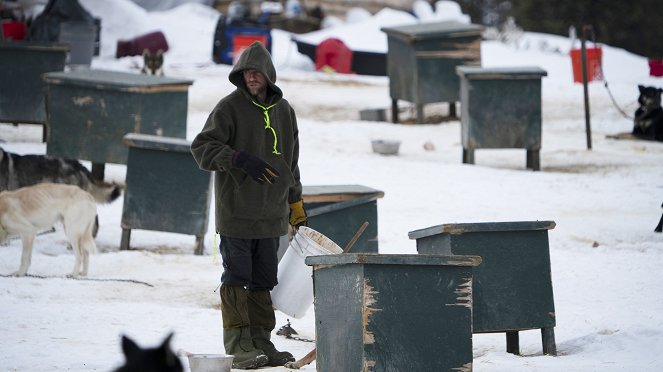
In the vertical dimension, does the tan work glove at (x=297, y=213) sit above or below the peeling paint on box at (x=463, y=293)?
above

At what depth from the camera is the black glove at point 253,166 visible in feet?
21.0

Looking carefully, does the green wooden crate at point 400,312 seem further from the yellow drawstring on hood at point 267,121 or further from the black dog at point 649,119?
the black dog at point 649,119

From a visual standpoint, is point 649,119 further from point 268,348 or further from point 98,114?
point 268,348

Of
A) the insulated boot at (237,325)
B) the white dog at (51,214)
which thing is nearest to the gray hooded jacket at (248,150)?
the insulated boot at (237,325)

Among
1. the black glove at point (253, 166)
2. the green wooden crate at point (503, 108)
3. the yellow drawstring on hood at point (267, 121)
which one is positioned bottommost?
the black glove at point (253, 166)

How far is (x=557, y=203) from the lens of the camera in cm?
1293

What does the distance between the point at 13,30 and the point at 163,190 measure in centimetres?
1791

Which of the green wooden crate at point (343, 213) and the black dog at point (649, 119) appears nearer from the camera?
the green wooden crate at point (343, 213)

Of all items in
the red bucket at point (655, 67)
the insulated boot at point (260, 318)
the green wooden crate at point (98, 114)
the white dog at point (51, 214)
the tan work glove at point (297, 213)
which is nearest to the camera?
the insulated boot at point (260, 318)

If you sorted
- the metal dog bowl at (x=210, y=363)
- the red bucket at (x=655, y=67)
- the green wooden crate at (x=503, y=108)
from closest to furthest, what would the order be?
the metal dog bowl at (x=210, y=363) → the green wooden crate at (x=503, y=108) → the red bucket at (x=655, y=67)

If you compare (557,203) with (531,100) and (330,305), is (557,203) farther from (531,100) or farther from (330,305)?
(330,305)

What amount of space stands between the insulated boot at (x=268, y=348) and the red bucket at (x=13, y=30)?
2174cm

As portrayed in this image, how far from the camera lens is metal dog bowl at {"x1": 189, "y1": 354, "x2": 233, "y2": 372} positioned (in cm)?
585

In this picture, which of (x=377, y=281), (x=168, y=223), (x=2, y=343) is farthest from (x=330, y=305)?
(x=168, y=223)
